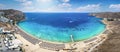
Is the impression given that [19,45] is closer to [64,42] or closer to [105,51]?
[64,42]

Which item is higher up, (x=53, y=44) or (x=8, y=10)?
(x=8, y=10)

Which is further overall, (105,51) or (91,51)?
(91,51)

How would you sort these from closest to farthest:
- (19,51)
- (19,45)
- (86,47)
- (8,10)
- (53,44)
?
(19,51) → (19,45) → (86,47) → (53,44) → (8,10)

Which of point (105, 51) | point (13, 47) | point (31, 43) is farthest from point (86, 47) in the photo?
point (13, 47)

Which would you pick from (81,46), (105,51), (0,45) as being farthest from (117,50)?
(0,45)

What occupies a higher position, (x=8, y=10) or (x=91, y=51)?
(x=8, y=10)

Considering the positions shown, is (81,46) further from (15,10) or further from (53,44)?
(15,10)

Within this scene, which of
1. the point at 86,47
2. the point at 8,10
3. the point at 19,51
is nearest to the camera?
the point at 19,51

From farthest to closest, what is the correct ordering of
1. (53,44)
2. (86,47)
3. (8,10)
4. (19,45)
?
(8,10)
(53,44)
(86,47)
(19,45)

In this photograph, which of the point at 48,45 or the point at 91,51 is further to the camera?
the point at 48,45
